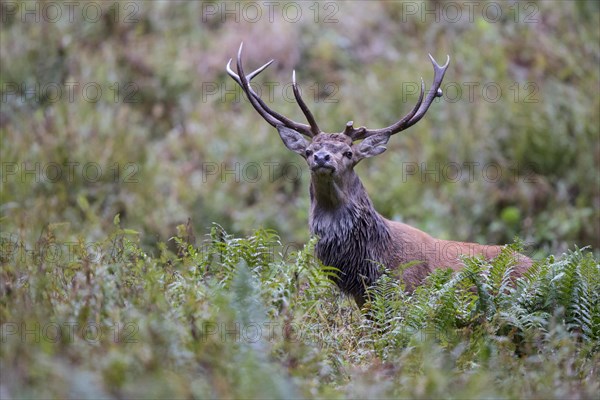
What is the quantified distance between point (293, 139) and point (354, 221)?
2.57 ft

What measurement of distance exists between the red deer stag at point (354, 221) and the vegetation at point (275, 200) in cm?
35

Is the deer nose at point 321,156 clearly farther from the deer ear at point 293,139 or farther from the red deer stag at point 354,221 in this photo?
the deer ear at point 293,139

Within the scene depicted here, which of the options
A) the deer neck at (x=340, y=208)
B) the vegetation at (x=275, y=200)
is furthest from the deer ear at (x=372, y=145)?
the vegetation at (x=275, y=200)

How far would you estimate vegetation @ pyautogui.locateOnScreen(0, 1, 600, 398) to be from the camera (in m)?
4.21

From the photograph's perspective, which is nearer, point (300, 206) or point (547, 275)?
point (547, 275)

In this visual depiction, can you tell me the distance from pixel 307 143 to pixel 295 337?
2.59 meters

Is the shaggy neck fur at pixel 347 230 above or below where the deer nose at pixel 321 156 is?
below

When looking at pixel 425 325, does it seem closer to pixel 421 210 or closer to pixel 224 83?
pixel 421 210

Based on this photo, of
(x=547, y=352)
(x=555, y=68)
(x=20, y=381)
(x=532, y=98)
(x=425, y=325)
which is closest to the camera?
(x=20, y=381)

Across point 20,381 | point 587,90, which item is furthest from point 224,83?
point 20,381

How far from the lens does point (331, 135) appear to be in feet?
22.8

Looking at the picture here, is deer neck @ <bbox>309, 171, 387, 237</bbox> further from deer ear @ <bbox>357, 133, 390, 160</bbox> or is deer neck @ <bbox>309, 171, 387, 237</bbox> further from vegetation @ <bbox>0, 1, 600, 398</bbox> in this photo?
vegetation @ <bbox>0, 1, 600, 398</bbox>

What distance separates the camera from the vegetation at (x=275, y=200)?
4207 millimetres

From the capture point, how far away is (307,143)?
23.7ft
